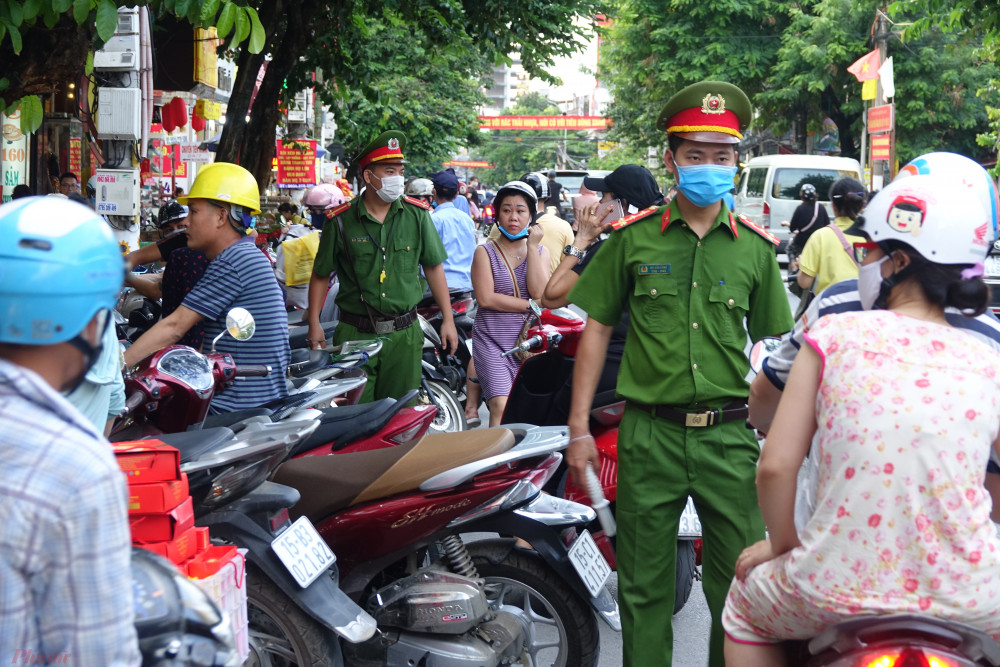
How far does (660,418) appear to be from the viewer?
3.45m

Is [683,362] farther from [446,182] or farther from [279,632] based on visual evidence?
[446,182]

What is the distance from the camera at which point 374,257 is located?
5.96 m

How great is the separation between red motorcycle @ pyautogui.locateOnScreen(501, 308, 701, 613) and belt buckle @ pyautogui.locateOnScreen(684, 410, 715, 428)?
946 mm

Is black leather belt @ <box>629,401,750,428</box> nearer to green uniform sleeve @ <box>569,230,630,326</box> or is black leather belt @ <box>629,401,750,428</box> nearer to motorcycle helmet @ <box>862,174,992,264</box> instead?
green uniform sleeve @ <box>569,230,630,326</box>

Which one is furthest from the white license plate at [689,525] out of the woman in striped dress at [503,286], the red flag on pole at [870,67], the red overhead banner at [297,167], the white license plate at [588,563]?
the red flag on pole at [870,67]

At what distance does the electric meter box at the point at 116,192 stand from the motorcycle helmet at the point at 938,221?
8.30 m

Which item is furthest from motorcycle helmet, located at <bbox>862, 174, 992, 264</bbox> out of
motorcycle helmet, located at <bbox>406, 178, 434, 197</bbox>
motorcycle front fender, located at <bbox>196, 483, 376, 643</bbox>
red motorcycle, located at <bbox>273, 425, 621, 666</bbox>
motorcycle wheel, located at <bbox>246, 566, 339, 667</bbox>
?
motorcycle helmet, located at <bbox>406, 178, 434, 197</bbox>

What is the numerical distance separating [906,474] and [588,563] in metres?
1.63

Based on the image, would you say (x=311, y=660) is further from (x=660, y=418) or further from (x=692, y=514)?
(x=692, y=514)

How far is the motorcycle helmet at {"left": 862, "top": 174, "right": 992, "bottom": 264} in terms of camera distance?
86.8 inches

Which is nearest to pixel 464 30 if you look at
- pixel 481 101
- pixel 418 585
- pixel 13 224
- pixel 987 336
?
pixel 418 585

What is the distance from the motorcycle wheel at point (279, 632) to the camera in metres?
3.25

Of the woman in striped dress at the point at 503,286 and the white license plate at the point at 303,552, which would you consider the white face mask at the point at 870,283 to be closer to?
the white license plate at the point at 303,552

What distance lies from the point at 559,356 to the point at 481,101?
2861 centimetres
